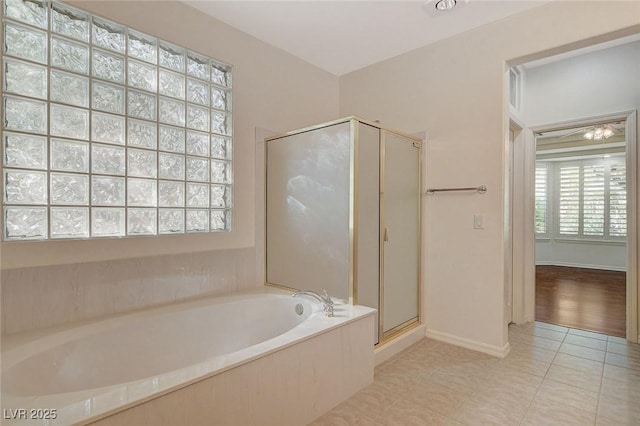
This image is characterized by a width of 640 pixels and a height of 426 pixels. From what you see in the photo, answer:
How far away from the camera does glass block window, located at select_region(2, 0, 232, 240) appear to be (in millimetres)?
1570

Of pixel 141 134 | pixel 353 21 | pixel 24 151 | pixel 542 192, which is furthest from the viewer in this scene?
pixel 542 192

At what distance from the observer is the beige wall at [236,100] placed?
1.77 metres

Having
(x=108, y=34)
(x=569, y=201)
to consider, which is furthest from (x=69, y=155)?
(x=569, y=201)

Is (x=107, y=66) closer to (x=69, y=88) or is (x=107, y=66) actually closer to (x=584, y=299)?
(x=69, y=88)

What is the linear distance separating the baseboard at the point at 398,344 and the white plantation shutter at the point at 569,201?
5457mm

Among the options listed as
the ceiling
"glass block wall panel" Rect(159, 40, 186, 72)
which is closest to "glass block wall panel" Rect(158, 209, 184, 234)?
"glass block wall panel" Rect(159, 40, 186, 72)

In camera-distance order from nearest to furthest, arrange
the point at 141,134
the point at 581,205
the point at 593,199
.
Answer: the point at 141,134
the point at 593,199
the point at 581,205

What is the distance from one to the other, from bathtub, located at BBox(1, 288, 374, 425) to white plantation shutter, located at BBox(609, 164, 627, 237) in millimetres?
6375

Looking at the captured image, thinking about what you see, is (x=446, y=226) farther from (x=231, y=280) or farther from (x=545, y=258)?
(x=545, y=258)

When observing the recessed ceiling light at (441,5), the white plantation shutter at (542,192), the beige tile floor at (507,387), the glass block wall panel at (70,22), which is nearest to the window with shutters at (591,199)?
the white plantation shutter at (542,192)

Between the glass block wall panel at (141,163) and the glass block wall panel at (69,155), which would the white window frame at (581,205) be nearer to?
the glass block wall panel at (141,163)

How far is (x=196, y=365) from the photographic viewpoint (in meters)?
→ 1.27

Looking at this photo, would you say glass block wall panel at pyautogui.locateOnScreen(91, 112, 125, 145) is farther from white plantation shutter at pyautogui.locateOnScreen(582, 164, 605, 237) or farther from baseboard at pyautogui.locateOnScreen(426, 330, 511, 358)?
white plantation shutter at pyautogui.locateOnScreen(582, 164, 605, 237)

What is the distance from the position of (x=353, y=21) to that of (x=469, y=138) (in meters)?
1.28
